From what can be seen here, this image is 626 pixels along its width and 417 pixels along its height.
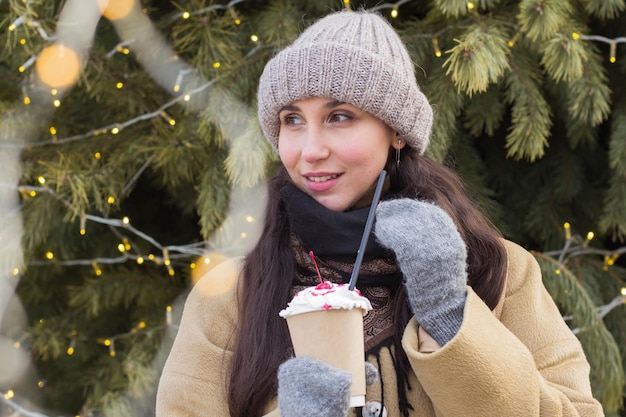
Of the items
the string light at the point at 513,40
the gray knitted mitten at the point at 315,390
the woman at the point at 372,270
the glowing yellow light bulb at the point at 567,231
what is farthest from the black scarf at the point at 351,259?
the glowing yellow light bulb at the point at 567,231

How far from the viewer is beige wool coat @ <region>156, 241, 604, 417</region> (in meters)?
1.37

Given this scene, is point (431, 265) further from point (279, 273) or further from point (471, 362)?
point (279, 273)

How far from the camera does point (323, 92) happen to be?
1.53 meters

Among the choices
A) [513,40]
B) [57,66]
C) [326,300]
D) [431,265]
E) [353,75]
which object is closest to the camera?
[326,300]

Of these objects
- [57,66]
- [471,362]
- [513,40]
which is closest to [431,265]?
[471,362]

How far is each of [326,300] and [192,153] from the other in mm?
1089

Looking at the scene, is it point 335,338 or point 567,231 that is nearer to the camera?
point 335,338

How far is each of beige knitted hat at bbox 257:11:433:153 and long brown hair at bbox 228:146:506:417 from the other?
93mm

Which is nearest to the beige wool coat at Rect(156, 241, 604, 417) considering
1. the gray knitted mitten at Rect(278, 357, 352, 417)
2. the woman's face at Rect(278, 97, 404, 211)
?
the gray knitted mitten at Rect(278, 357, 352, 417)

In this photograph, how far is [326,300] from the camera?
4.23 ft

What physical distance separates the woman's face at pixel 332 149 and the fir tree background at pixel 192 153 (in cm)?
42

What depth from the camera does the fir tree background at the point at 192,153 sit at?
82.2 inches

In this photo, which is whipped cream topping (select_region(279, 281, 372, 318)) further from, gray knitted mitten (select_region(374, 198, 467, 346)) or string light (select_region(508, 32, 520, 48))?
string light (select_region(508, 32, 520, 48))

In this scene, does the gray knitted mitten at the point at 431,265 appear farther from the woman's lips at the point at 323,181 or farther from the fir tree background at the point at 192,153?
the fir tree background at the point at 192,153
